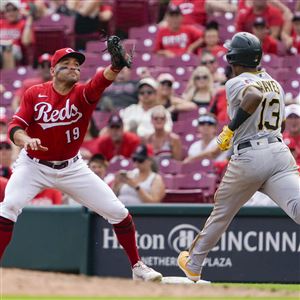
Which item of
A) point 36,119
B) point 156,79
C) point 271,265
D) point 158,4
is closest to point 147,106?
point 156,79

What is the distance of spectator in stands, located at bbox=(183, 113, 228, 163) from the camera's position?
38.3 feet

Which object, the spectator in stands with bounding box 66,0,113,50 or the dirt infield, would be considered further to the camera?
the spectator in stands with bounding box 66,0,113,50

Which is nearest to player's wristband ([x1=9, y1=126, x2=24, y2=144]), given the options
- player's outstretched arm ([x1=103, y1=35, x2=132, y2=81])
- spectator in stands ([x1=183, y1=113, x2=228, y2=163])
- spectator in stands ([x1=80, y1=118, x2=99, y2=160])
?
player's outstretched arm ([x1=103, y1=35, x2=132, y2=81])

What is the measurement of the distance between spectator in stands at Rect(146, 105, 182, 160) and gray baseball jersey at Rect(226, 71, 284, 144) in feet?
14.8

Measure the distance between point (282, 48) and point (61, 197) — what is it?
3.93 metres

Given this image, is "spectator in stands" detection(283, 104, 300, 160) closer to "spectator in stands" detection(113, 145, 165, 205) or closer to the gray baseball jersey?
"spectator in stands" detection(113, 145, 165, 205)

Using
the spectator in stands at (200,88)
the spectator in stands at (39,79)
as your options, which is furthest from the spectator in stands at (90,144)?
the spectator in stands at (200,88)

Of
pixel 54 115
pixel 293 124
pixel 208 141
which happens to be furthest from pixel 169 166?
pixel 54 115

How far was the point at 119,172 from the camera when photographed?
36.0 ft

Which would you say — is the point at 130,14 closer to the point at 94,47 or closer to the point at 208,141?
the point at 94,47

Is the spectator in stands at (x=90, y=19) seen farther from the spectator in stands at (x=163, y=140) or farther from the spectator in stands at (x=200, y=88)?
the spectator in stands at (x=163, y=140)

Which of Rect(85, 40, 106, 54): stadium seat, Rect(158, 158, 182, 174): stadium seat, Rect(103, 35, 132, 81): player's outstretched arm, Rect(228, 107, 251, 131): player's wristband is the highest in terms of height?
Rect(103, 35, 132, 81): player's outstretched arm

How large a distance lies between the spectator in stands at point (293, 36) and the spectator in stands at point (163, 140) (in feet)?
7.20

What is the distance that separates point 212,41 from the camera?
13.3 m
